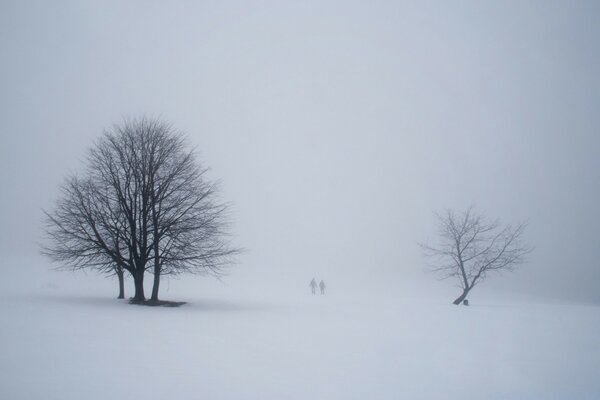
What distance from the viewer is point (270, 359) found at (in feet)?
26.1

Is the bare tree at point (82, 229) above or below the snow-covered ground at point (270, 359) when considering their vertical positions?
above

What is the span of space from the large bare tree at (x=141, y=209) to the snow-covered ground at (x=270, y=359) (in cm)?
523

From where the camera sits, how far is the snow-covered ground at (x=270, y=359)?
19.2 feet

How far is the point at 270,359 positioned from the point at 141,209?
14.3m

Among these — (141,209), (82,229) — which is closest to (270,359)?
(141,209)

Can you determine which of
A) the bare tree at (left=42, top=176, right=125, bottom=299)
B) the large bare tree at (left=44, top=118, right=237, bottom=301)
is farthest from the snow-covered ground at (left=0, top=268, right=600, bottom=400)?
the large bare tree at (left=44, top=118, right=237, bottom=301)

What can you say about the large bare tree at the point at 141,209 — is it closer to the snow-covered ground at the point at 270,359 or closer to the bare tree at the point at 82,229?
the bare tree at the point at 82,229

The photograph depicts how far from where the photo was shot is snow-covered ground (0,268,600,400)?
5863 mm

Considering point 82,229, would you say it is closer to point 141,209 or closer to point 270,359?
point 141,209

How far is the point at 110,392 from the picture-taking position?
5.32m

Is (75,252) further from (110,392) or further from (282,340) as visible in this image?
(110,392)

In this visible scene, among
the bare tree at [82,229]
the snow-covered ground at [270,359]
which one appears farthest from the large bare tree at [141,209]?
the snow-covered ground at [270,359]

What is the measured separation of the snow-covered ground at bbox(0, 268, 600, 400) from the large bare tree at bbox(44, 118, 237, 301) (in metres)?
5.23

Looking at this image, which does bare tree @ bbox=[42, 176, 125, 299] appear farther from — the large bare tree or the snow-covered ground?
the snow-covered ground
